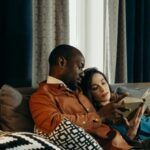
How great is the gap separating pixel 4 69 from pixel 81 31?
84cm

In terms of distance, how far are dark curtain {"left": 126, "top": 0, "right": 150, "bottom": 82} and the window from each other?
278mm

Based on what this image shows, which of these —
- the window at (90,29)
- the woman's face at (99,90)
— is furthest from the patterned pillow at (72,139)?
the window at (90,29)

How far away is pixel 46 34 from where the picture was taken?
90.7 inches

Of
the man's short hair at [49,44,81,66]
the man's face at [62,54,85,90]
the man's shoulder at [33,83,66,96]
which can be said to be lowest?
the man's shoulder at [33,83,66,96]

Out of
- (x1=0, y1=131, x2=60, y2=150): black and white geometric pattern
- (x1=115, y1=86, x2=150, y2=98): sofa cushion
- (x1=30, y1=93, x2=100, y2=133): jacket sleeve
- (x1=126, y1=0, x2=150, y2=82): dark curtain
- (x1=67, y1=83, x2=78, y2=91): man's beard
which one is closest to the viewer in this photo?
(x1=0, y1=131, x2=60, y2=150): black and white geometric pattern

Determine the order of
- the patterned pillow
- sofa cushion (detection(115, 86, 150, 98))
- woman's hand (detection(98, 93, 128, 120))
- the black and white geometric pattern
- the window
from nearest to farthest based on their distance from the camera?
the black and white geometric pattern
the patterned pillow
woman's hand (detection(98, 93, 128, 120))
sofa cushion (detection(115, 86, 150, 98))
the window

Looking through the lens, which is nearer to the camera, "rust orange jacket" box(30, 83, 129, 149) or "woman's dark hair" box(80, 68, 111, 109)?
"rust orange jacket" box(30, 83, 129, 149)

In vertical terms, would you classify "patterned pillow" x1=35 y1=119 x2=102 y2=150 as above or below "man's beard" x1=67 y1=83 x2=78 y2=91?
below

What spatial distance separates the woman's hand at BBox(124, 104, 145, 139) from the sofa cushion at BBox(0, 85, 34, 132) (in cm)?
50

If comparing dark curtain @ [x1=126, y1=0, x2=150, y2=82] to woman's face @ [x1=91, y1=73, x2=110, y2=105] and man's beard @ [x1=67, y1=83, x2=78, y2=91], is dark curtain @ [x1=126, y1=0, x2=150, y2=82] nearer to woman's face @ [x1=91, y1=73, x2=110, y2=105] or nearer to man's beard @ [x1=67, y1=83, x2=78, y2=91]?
woman's face @ [x1=91, y1=73, x2=110, y2=105]

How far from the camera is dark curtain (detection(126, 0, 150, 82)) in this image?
3.05m

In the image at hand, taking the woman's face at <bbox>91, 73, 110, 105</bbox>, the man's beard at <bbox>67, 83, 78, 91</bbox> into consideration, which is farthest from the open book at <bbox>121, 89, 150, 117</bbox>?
the man's beard at <bbox>67, 83, 78, 91</bbox>

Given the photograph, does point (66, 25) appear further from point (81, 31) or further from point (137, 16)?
point (137, 16)

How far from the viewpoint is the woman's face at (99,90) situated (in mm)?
2062
